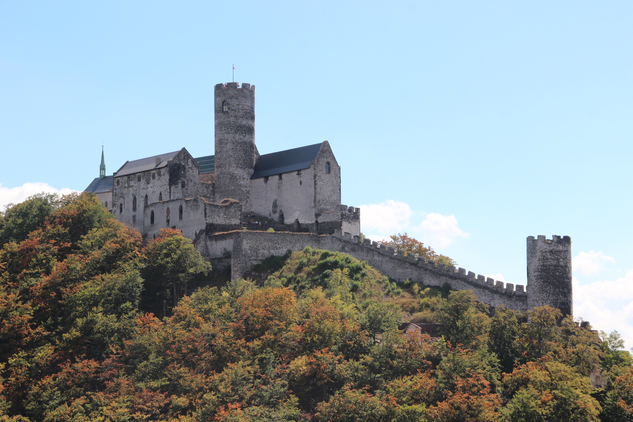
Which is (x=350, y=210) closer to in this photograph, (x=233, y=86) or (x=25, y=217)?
(x=233, y=86)

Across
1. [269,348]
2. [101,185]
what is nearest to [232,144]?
[101,185]

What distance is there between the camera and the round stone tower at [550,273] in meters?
48.3

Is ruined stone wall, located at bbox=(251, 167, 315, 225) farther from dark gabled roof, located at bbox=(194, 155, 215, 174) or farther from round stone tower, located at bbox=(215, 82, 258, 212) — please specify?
dark gabled roof, located at bbox=(194, 155, 215, 174)

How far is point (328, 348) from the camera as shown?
45.0 metres

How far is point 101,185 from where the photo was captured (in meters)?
83.1

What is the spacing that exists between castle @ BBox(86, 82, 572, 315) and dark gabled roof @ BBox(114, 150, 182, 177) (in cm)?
14

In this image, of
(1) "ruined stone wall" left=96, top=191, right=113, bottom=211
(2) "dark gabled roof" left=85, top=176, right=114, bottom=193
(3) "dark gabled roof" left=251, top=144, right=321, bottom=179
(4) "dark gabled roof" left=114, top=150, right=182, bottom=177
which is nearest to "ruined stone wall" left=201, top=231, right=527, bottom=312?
(3) "dark gabled roof" left=251, top=144, right=321, bottom=179

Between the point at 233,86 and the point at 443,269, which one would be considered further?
the point at 233,86

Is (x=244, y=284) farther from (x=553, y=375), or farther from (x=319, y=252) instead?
(x=553, y=375)

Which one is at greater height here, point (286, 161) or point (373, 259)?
point (286, 161)

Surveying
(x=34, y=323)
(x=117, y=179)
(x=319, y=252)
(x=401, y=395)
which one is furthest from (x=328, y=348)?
(x=117, y=179)

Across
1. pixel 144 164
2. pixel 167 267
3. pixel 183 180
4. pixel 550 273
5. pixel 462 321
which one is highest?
pixel 144 164

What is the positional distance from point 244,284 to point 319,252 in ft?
25.4

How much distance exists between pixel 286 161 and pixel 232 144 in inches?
208
